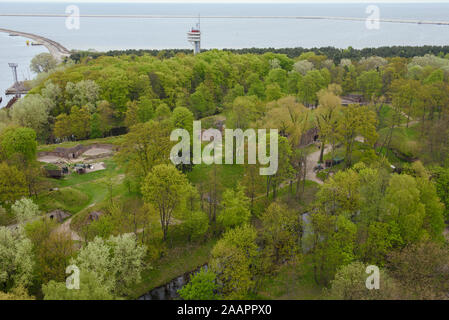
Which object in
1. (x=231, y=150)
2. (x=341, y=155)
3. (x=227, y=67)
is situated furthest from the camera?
(x=227, y=67)

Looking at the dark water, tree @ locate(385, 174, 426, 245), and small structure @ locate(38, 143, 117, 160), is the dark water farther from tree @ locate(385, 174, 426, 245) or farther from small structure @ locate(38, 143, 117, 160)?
small structure @ locate(38, 143, 117, 160)

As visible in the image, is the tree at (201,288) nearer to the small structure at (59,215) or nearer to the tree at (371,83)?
the small structure at (59,215)

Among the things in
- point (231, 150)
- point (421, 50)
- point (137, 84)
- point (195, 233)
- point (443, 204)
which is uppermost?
point (421, 50)

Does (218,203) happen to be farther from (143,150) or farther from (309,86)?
(309,86)

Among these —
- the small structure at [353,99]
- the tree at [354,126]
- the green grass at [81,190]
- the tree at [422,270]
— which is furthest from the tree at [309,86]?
the tree at [422,270]

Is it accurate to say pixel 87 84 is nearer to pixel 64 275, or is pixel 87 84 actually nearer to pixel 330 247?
pixel 64 275

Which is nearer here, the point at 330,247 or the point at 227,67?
the point at 330,247

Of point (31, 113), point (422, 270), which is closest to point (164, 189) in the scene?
point (422, 270)
